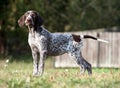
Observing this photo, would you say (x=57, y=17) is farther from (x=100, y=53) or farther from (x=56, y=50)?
(x=56, y=50)

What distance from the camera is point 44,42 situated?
14.9m

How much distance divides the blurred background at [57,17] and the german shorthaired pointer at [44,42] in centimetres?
1644

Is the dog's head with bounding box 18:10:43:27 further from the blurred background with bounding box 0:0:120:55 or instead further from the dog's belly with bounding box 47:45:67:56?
the blurred background with bounding box 0:0:120:55

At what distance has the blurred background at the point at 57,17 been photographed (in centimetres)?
3250

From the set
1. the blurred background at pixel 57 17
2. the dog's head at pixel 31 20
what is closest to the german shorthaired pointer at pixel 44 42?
the dog's head at pixel 31 20

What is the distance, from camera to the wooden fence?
26.4 metres

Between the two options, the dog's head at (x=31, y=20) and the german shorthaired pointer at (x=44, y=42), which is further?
the german shorthaired pointer at (x=44, y=42)

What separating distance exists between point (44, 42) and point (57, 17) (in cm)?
2318

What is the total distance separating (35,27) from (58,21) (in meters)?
23.6

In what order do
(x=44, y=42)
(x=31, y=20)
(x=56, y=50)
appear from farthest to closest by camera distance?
(x=56, y=50) < (x=44, y=42) < (x=31, y=20)

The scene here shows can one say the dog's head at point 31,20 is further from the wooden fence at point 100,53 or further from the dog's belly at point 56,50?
the wooden fence at point 100,53

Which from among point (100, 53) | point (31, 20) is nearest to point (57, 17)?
point (100, 53)

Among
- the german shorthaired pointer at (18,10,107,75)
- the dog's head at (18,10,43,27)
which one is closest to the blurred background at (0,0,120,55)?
the german shorthaired pointer at (18,10,107,75)

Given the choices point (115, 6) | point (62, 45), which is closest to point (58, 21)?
point (115, 6)
